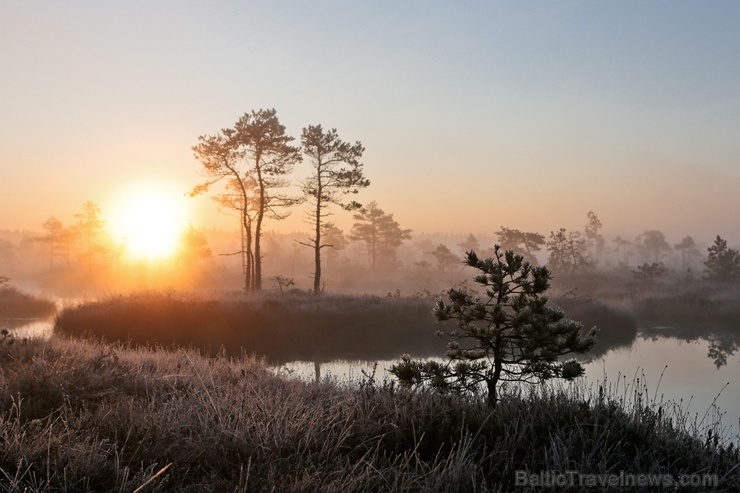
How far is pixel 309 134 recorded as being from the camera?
32.5m

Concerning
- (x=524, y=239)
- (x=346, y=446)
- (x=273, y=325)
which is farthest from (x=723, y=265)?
(x=346, y=446)

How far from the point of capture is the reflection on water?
12198mm

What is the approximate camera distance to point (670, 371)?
56.3 feet

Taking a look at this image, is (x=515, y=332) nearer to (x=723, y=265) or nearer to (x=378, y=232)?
(x=723, y=265)

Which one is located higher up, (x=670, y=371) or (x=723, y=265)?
(x=723, y=265)

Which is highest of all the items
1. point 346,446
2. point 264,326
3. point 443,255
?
point 443,255

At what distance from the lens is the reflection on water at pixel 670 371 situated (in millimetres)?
12198

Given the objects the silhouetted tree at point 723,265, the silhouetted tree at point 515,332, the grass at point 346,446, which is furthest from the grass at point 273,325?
the silhouetted tree at point 723,265

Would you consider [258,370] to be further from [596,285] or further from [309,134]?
[596,285]

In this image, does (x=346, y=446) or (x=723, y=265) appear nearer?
(x=346, y=446)

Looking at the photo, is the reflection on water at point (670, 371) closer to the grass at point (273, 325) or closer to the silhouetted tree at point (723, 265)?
the grass at point (273, 325)

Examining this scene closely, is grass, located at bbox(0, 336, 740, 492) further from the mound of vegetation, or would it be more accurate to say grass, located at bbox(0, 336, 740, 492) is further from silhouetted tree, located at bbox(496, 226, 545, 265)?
silhouetted tree, located at bbox(496, 226, 545, 265)

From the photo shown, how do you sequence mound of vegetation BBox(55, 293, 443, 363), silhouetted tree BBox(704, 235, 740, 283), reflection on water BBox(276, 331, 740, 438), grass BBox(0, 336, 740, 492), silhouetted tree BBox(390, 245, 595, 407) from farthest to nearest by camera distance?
silhouetted tree BBox(704, 235, 740, 283), mound of vegetation BBox(55, 293, 443, 363), reflection on water BBox(276, 331, 740, 438), silhouetted tree BBox(390, 245, 595, 407), grass BBox(0, 336, 740, 492)

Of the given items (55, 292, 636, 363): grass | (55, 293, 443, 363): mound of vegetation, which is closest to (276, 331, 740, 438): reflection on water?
(55, 292, 636, 363): grass
